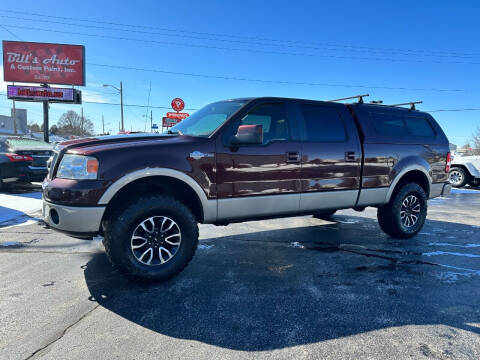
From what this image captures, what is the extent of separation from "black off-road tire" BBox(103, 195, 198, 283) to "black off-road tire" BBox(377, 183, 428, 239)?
325 cm

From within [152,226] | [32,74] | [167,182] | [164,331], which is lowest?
[164,331]

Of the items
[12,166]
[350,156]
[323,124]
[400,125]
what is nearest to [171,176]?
[323,124]

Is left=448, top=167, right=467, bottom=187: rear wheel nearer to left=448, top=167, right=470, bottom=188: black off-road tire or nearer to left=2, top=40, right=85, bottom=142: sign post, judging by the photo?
left=448, top=167, right=470, bottom=188: black off-road tire

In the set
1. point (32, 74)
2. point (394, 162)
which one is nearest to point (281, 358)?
Result: point (394, 162)

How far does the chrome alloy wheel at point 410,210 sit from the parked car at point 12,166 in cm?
902

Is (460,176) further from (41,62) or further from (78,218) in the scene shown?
(41,62)

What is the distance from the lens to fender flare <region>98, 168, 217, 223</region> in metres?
3.05

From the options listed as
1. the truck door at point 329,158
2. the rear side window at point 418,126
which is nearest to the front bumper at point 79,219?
the truck door at point 329,158

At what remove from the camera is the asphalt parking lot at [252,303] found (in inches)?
88.4

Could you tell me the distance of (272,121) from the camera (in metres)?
4.12

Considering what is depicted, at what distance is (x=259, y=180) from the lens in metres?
3.76

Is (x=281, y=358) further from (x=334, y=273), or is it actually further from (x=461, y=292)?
(x=461, y=292)

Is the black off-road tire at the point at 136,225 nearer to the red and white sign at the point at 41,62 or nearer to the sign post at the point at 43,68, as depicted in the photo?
the sign post at the point at 43,68

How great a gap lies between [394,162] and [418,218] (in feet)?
3.65
